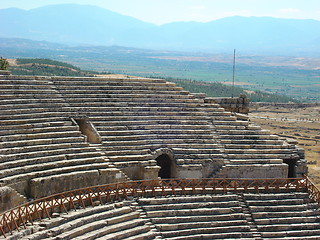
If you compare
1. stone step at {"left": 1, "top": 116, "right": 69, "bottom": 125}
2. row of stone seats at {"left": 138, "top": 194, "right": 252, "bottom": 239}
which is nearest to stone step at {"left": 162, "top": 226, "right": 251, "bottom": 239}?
row of stone seats at {"left": 138, "top": 194, "right": 252, "bottom": 239}

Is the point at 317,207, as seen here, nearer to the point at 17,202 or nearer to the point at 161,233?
the point at 161,233

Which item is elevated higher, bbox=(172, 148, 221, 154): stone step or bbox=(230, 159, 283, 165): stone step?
bbox=(172, 148, 221, 154): stone step

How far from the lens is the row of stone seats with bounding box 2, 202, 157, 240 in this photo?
20.1m

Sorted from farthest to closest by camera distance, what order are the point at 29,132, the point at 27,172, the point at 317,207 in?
the point at 317,207 → the point at 29,132 → the point at 27,172

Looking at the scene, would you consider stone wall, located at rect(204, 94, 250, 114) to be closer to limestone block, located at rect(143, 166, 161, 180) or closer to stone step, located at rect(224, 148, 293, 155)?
stone step, located at rect(224, 148, 293, 155)

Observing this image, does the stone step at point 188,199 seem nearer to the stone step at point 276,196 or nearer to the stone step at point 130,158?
the stone step at point 276,196

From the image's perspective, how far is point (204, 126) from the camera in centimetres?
3041

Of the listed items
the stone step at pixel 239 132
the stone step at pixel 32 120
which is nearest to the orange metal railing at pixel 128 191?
the stone step at pixel 239 132

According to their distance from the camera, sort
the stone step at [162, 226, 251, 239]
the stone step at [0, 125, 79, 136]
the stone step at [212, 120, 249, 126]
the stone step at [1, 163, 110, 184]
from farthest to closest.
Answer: the stone step at [212, 120, 249, 126] → the stone step at [0, 125, 79, 136] → the stone step at [162, 226, 251, 239] → the stone step at [1, 163, 110, 184]

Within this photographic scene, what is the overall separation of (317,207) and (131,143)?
10.0 metres

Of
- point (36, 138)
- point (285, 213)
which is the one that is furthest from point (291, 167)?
point (36, 138)

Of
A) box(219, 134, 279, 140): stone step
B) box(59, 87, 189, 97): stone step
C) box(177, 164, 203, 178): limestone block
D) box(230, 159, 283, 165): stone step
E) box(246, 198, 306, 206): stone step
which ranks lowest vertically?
box(246, 198, 306, 206): stone step

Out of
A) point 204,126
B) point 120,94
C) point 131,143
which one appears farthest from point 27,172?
point 204,126

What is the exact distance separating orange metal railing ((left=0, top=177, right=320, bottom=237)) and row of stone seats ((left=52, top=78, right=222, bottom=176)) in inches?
70.9
